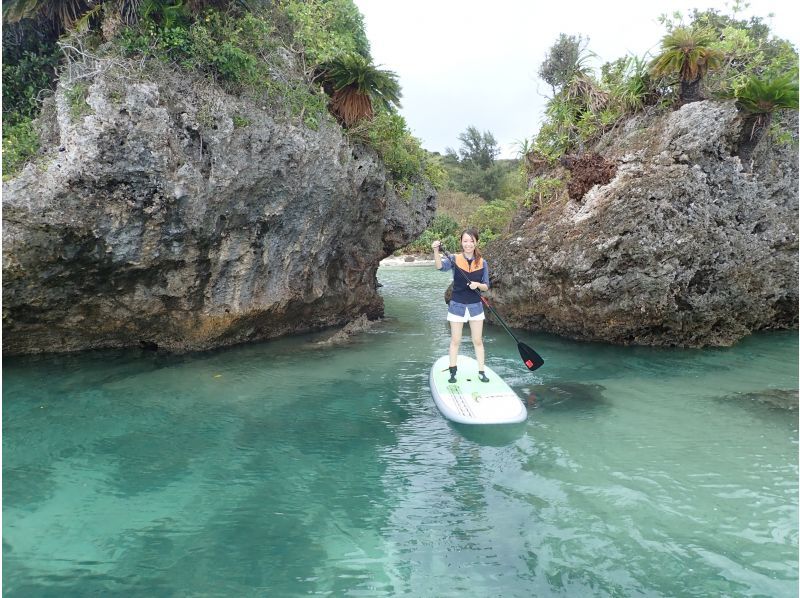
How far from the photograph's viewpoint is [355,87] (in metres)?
10.3

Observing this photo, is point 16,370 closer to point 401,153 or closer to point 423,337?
point 423,337

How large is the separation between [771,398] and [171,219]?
881 centimetres

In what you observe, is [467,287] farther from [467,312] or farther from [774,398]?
[774,398]

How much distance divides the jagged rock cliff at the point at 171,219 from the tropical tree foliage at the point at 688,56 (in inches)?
230

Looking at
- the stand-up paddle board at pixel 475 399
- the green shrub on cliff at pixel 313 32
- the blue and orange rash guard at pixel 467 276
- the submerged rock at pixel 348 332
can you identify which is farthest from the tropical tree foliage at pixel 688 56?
the submerged rock at pixel 348 332

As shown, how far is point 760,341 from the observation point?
9.56 m

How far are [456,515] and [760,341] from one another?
8404 mm

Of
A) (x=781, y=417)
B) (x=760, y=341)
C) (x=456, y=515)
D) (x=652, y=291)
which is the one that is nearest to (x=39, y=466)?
(x=456, y=515)

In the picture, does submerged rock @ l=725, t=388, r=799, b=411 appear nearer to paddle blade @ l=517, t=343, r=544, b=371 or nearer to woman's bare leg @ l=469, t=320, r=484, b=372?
paddle blade @ l=517, t=343, r=544, b=371

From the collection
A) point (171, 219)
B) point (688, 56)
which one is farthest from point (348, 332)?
point (688, 56)

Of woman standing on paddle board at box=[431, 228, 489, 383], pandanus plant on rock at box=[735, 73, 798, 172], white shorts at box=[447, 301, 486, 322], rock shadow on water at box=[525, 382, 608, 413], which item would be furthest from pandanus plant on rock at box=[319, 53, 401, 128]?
rock shadow on water at box=[525, 382, 608, 413]

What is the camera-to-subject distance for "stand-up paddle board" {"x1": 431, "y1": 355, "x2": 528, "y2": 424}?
6070 mm

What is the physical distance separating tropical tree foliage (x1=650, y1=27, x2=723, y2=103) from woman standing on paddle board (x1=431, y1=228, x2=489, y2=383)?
553 centimetres

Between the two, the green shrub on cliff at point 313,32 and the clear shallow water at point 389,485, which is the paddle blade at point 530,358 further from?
the green shrub on cliff at point 313,32
